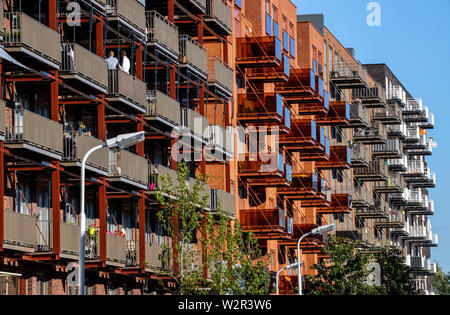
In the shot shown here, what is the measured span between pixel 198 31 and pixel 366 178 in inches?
1830

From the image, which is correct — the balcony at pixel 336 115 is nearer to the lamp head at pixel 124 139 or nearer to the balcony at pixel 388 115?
the balcony at pixel 388 115

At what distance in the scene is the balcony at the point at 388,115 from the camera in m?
105

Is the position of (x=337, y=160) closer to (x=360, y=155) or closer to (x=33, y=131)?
(x=360, y=155)

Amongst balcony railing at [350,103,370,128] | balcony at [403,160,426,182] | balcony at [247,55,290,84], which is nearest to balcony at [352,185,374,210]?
balcony railing at [350,103,370,128]

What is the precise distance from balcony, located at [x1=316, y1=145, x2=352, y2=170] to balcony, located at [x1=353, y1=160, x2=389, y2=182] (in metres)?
13.8

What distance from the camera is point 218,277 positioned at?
137ft

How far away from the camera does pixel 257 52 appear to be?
63.8 m

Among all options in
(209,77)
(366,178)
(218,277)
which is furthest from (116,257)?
(366,178)

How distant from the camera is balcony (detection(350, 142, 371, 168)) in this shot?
297ft

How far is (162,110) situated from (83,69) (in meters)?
8.86

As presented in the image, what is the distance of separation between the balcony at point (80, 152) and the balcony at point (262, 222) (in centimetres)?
2363

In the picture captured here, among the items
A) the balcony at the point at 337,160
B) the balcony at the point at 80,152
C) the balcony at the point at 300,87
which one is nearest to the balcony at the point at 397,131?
the balcony at the point at 337,160

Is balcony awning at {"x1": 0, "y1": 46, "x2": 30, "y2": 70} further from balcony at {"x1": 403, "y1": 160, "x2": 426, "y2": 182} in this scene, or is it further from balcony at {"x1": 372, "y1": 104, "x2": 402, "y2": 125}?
balcony at {"x1": 403, "y1": 160, "x2": 426, "y2": 182}

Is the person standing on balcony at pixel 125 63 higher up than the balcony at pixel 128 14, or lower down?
lower down
